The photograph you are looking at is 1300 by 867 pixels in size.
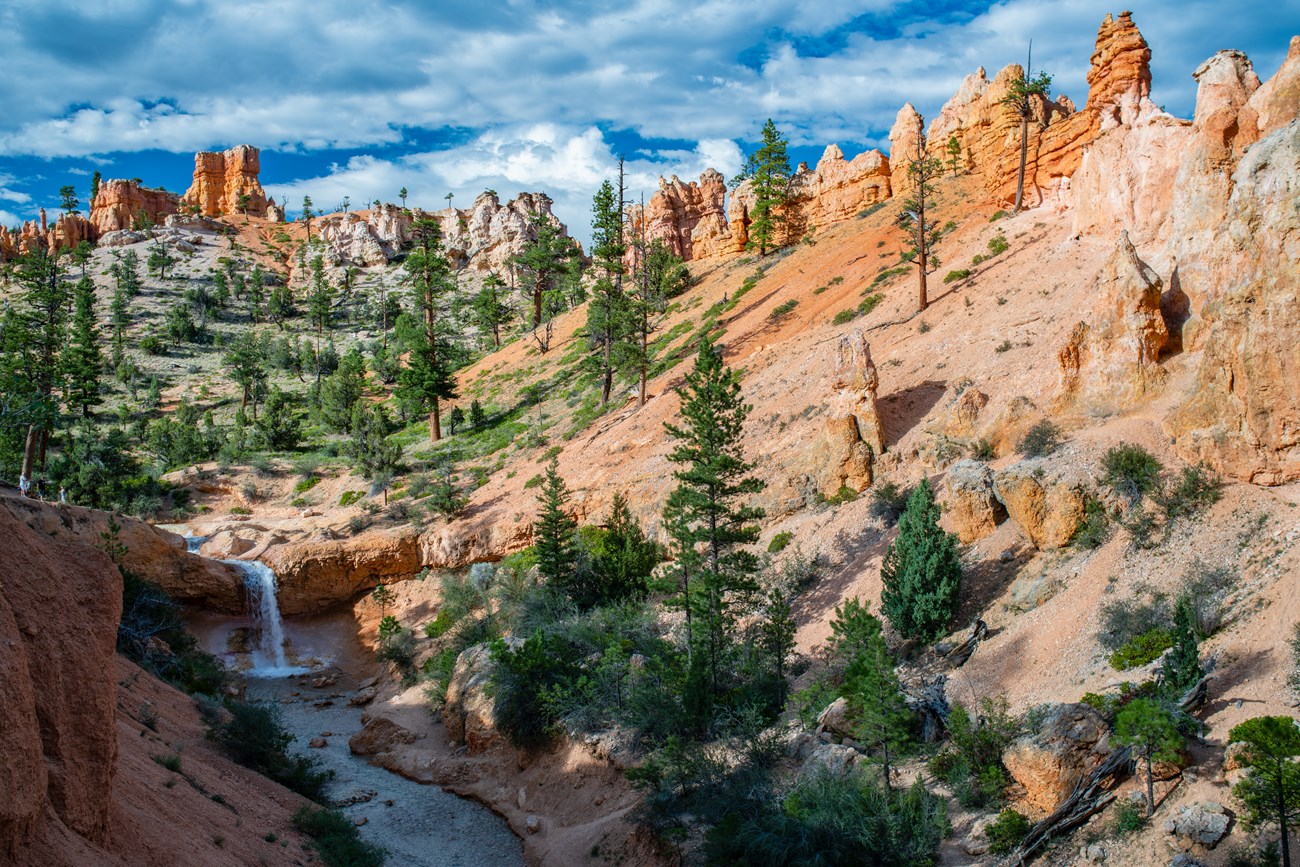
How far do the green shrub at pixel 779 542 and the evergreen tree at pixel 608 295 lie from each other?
58.5 feet

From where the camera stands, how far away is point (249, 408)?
63.4 m

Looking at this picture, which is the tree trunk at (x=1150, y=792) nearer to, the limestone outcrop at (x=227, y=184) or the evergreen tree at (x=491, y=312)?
the evergreen tree at (x=491, y=312)

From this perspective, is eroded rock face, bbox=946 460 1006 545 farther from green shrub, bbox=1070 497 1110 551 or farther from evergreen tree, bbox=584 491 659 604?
evergreen tree, bbox=584 491 659 604

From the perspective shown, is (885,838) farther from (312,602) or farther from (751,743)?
(312,602)

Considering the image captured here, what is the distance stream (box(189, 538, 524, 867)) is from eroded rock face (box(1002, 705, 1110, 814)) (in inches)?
434

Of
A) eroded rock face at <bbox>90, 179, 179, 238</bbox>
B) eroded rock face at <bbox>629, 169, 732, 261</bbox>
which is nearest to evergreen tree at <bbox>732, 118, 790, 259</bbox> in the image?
eroded rock face at <bbox>629, 169, 732, 261</bbox>

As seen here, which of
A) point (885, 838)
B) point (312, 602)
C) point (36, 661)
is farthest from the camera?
point (312, 602)

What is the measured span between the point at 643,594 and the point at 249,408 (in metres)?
48.6

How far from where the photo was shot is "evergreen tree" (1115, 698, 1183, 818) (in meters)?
10.4

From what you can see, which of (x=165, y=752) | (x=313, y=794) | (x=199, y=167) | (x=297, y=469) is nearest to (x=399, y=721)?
(x=313, y=794)

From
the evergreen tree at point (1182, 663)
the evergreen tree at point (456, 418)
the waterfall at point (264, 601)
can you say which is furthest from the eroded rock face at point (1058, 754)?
the evergreen tree at point (456, 418)

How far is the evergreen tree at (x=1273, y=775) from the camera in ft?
30.0

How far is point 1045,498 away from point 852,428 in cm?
777

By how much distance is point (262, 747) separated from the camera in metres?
16.7
